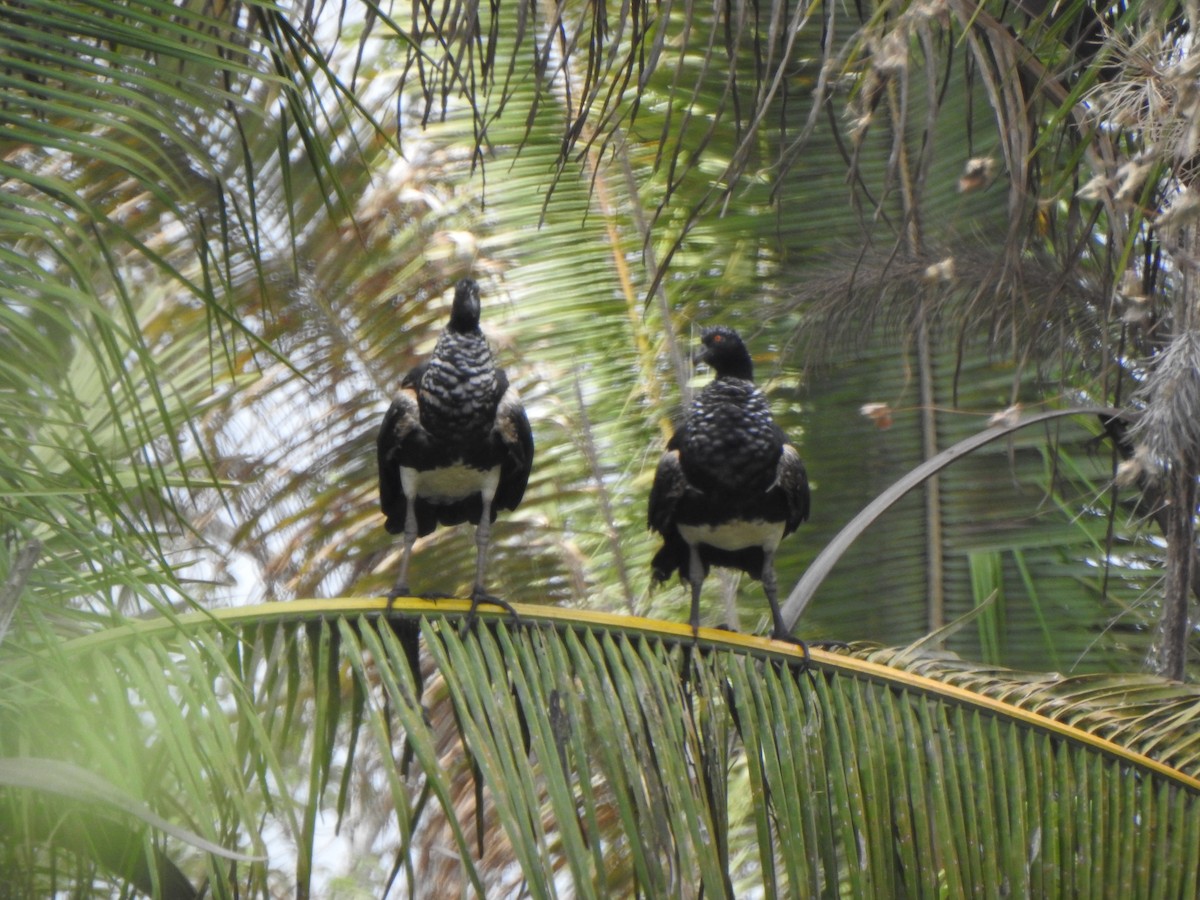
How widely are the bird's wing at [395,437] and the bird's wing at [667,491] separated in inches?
29.1

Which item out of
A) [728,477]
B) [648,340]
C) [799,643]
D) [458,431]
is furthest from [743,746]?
[648,340]

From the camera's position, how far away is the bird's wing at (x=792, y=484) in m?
4.09

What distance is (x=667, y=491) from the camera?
4.17 metres

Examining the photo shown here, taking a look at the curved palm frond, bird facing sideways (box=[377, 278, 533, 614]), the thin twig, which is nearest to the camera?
the thin twig

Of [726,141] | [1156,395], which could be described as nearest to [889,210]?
[726,141]

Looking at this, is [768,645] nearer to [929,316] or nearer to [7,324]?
[7,324]

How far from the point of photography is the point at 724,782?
2.91 metres

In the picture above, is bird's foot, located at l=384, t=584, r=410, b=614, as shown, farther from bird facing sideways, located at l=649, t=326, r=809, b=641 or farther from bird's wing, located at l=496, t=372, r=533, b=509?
bird facing sideways, located at l=649, t=326, r=809, b=641

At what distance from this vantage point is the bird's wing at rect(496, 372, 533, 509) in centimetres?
411

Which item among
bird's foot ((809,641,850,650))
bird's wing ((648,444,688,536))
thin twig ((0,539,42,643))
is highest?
thin twig ((0,539,42,643))

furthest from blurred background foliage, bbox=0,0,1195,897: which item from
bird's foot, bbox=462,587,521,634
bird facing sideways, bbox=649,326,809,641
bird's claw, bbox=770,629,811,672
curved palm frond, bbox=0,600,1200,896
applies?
bird's foot, bbox=462,587,521,634

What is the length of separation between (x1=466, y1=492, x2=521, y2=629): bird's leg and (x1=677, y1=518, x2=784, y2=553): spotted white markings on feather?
1.93 ft

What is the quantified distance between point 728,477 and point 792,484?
0.22 meters

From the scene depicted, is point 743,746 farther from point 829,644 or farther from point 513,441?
point 513,441
